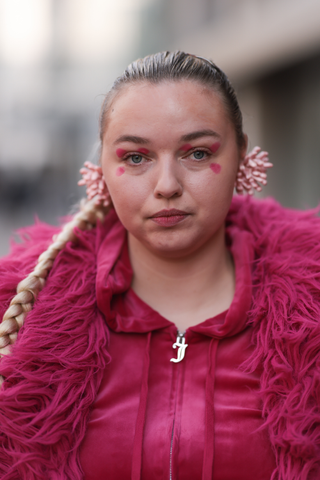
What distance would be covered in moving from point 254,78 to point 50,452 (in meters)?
5.86

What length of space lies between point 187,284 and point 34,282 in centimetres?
48

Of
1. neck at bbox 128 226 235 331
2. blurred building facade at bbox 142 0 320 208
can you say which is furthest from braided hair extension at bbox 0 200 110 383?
blurred building facade at bbox 142 0 320 208

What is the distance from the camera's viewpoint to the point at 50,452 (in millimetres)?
1287

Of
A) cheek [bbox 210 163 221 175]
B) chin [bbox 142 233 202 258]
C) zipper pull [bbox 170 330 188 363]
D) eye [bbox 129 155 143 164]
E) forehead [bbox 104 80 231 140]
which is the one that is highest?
forehead [bbox 104 80 231 140]

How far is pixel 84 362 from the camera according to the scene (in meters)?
1.38

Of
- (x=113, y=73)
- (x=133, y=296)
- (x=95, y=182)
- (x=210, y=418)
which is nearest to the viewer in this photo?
(x=210, y=418)

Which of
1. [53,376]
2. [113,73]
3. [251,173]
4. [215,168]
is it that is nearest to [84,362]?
[53,376]

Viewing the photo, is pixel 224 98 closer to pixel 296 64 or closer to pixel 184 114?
pixel 184 114

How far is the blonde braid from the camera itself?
54.3 inches

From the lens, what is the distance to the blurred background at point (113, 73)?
5.44 meters

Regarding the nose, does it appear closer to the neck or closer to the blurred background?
the neck

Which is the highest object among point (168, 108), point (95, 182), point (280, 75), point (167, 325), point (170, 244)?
point (280, 75)

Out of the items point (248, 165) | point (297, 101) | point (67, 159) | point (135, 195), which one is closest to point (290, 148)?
point (297, 101)

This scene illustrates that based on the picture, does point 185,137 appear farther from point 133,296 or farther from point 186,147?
point 133,296
